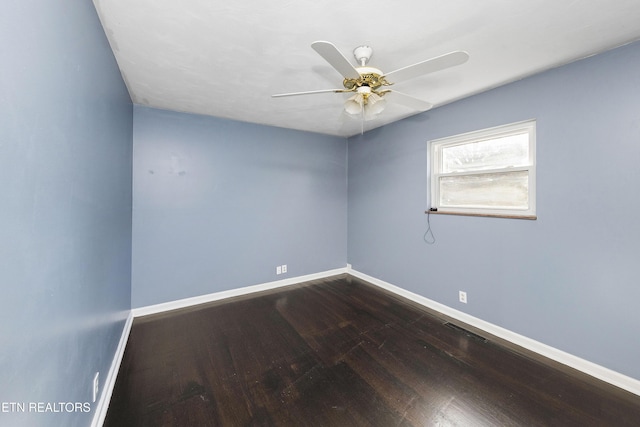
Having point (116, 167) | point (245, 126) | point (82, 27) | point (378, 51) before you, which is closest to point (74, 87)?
point (82, 27)

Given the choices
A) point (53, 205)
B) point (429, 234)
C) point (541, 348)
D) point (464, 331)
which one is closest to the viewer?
point (53, 205)

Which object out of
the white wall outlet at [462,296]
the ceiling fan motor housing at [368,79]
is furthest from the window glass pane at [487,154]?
the ceiling fan motor housing at [368,79]

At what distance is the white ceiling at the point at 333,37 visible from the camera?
4.66 ft

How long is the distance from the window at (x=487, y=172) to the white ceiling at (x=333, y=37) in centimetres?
55

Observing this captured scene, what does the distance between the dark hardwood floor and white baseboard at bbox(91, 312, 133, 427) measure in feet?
0.16

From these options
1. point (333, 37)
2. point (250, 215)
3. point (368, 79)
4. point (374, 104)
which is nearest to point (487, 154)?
point (374, 104)

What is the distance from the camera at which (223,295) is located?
335 cm

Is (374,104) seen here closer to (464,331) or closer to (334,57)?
(334,57)

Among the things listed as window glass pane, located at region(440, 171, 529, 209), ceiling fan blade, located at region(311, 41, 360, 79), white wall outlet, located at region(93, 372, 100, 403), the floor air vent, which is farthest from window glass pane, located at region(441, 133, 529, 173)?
white wall outlet, located at region(93, 372, 100, 403)

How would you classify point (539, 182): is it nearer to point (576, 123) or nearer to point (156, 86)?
point (576, 123)

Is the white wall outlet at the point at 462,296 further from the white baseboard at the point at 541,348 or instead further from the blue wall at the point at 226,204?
the blue wall at the point at 226,204

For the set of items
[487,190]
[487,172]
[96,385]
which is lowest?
[96,385]

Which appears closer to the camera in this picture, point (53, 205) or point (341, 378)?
point (53, 205)

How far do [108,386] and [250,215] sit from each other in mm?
2261
